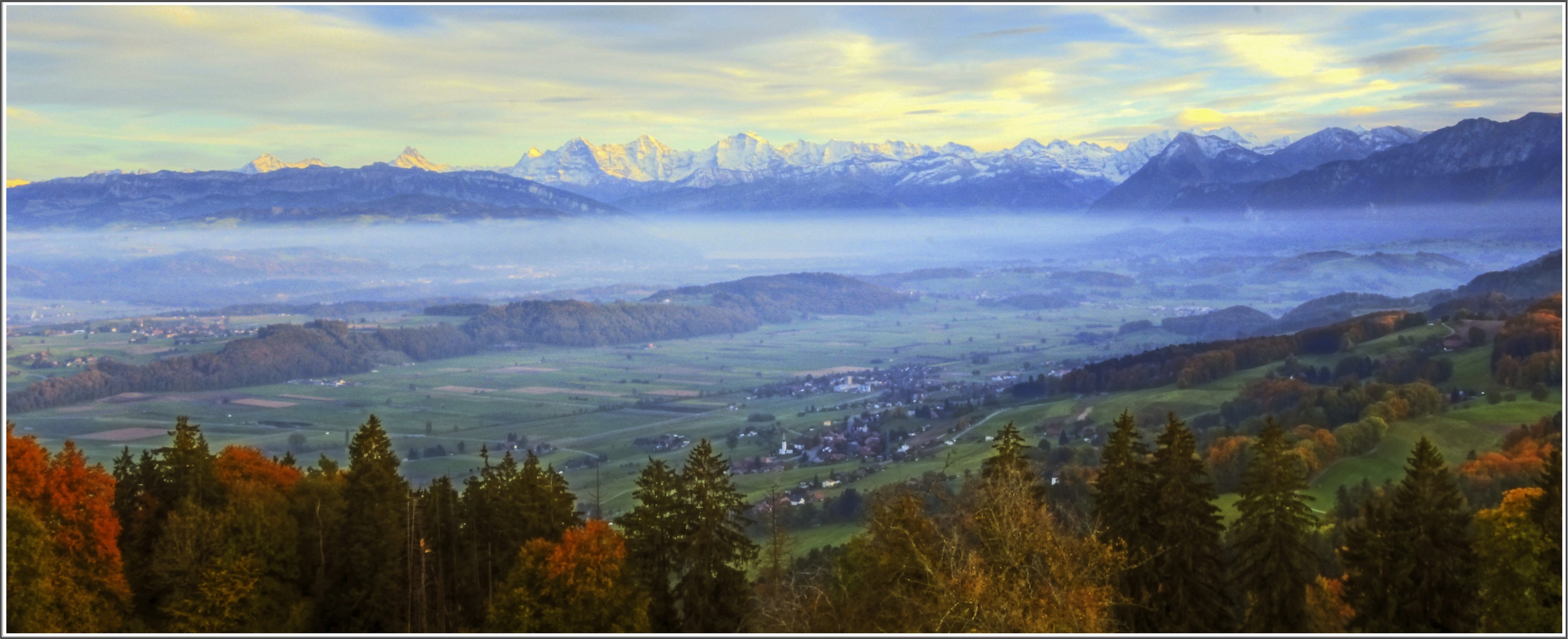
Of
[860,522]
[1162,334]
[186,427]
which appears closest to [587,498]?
[860,522]

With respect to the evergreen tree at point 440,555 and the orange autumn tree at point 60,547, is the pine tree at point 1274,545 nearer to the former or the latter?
the evergreen tree at point 440,555

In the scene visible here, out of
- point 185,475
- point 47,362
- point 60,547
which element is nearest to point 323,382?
point 47,362

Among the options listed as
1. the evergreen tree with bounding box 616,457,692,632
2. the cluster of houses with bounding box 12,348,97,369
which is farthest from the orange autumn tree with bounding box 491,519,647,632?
the cluster of houses with bounding box 12,348,97,369

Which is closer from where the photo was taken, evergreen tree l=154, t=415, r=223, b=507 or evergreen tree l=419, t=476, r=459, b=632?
evergreen tree l=419, t=476, r=459, b=632

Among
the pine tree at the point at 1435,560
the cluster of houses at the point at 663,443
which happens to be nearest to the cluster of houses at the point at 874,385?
the cluster of houses at the point at 663,443

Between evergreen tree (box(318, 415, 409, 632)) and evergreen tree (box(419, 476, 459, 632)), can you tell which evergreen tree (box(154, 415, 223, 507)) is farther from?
evergreen tree (box(419, 476, 459, 632))

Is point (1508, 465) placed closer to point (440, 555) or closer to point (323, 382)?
point (440, 555)
